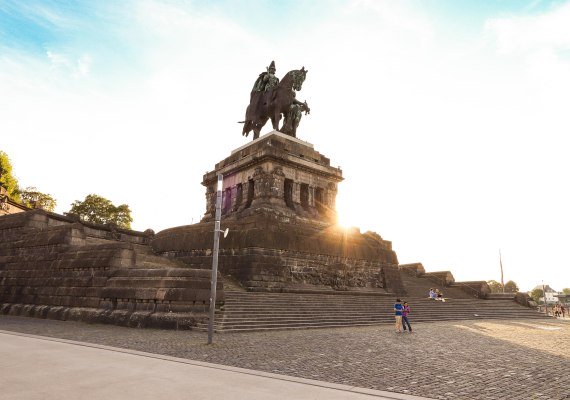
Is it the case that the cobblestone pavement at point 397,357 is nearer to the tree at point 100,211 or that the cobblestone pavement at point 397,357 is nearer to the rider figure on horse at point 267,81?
the rider figure on horse at point 267,81

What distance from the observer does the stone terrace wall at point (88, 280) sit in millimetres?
14195

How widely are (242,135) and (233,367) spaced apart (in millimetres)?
29198

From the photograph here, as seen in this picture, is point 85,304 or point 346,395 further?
point 85,304

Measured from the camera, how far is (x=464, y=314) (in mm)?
22469

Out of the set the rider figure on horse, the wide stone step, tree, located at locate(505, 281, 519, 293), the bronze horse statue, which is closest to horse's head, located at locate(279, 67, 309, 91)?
the bronze horse statue

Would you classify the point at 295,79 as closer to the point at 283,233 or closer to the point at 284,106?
the point at 284,106

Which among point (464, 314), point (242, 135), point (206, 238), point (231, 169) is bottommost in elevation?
point (464, 314)

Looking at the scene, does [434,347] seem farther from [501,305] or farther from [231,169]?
[231,169]

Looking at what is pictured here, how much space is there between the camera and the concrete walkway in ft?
16.3

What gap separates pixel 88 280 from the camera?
17156 millimetres

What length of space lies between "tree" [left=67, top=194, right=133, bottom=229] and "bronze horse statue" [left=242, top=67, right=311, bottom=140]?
2916 cm

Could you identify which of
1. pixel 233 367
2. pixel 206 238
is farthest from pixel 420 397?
pixel 206 238

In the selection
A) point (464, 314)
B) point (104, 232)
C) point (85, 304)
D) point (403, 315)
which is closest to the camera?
point (403, 315)

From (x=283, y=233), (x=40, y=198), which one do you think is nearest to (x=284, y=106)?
(x=283, y=233)
